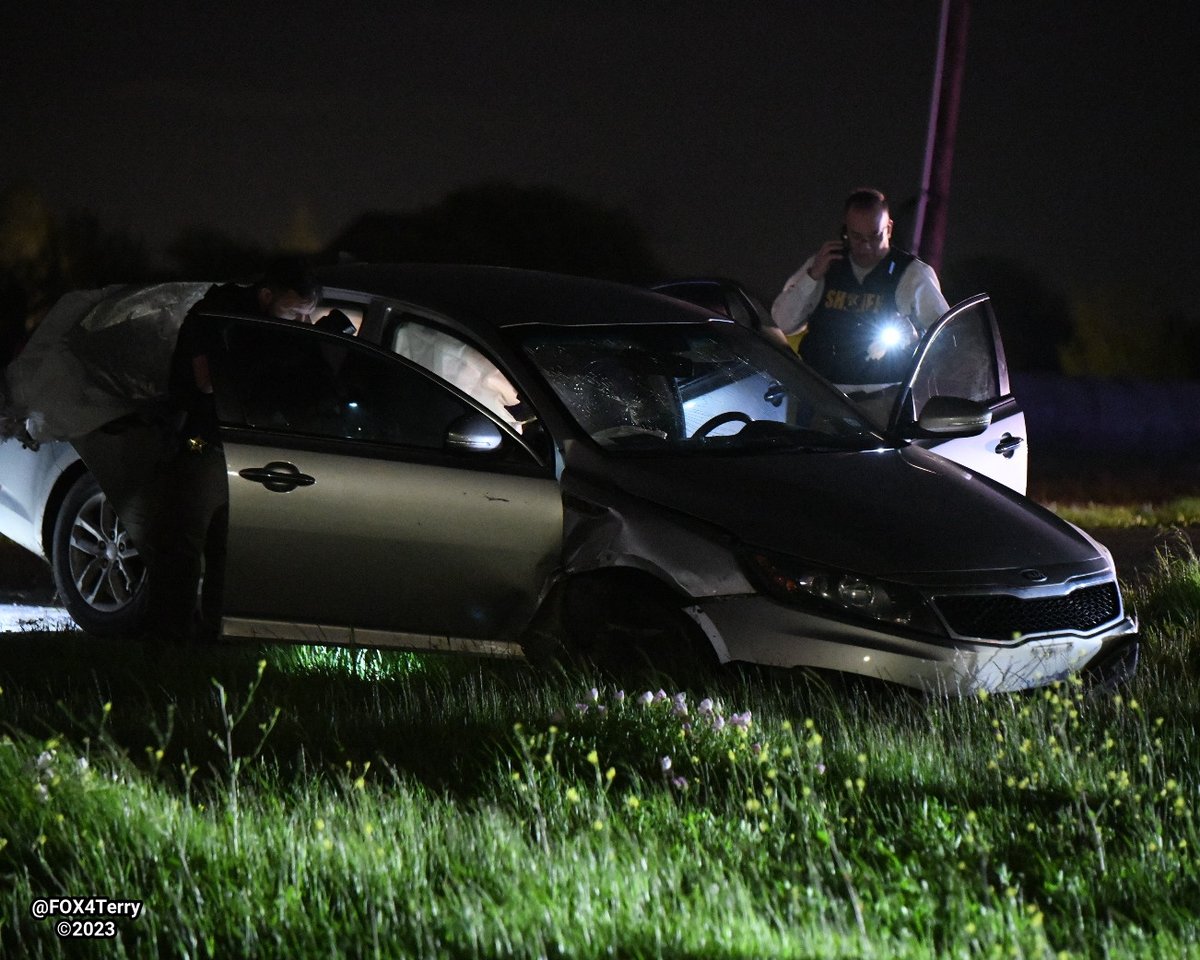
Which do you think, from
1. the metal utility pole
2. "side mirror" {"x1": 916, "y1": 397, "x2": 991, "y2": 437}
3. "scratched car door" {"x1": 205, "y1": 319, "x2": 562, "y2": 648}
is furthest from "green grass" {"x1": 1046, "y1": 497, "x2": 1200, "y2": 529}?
"scratched car door" {"x1": 205, "y1": 319, "x2": 562, "y2": 648}

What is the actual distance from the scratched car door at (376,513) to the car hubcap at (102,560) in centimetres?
96

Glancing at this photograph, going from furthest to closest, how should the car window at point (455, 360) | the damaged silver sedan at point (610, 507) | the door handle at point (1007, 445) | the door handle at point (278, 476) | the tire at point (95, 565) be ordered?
1. the door handle at point (1007, 445)
2. the tire at point (95, 565)
3. the car window at point (455, 360)
4. the door handle at point (278, 476)
5. the damaged silver sedan at point (610, 507)

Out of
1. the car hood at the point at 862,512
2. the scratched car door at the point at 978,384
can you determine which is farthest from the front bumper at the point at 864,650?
Result: the scratched car door at the point at 978,384

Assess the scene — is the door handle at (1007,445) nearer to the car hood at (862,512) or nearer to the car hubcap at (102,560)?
the car hood at (862,512)

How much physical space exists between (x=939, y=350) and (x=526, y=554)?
2403 mm

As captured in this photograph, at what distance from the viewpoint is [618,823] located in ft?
16.2

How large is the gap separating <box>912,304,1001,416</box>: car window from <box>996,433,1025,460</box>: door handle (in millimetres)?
174

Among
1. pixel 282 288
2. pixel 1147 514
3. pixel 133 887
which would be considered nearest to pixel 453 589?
pixel 282 288

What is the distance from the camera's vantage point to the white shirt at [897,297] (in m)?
8.80

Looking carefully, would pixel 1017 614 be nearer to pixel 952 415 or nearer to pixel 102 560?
pixel 952 415

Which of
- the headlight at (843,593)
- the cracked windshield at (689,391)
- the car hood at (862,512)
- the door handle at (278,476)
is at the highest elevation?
the cracked windshield at (689,391)

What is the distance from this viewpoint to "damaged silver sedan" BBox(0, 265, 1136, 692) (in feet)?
20.2

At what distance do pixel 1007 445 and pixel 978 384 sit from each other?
0.31 metres

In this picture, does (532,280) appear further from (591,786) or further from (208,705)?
(591,786)
